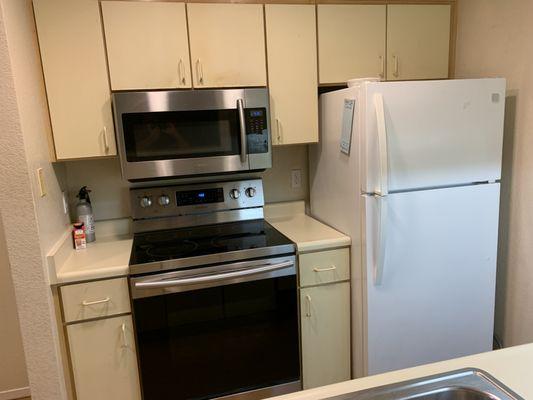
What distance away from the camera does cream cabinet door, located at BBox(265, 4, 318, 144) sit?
2.05m

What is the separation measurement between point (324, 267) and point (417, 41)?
1.36 m

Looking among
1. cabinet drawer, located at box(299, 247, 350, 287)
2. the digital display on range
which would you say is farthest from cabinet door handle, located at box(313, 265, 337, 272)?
the digital display on range

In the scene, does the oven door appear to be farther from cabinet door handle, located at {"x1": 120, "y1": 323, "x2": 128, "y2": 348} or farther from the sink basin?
the sink basin

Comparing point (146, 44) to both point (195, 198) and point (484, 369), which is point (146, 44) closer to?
point (195, 198)

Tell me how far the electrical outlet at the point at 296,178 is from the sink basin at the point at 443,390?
1.75m

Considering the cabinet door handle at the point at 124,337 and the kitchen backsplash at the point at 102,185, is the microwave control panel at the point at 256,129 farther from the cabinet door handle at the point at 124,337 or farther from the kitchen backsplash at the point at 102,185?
the cabinet door handle at the point at 124,337

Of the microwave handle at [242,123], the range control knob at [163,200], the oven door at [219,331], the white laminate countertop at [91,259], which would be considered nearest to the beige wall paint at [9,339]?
the white laminate countertop at [91,259]

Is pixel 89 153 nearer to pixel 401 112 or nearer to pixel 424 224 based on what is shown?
pixel 401 112

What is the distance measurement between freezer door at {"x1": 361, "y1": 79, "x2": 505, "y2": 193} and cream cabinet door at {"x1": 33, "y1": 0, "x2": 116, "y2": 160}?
3.98ft

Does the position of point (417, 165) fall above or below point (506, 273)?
above

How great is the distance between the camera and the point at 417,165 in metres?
1.81

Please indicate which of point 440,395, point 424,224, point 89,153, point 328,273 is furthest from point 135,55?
point 440,395

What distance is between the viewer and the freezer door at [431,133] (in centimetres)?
174

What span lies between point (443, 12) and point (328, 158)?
1057 millimetres
